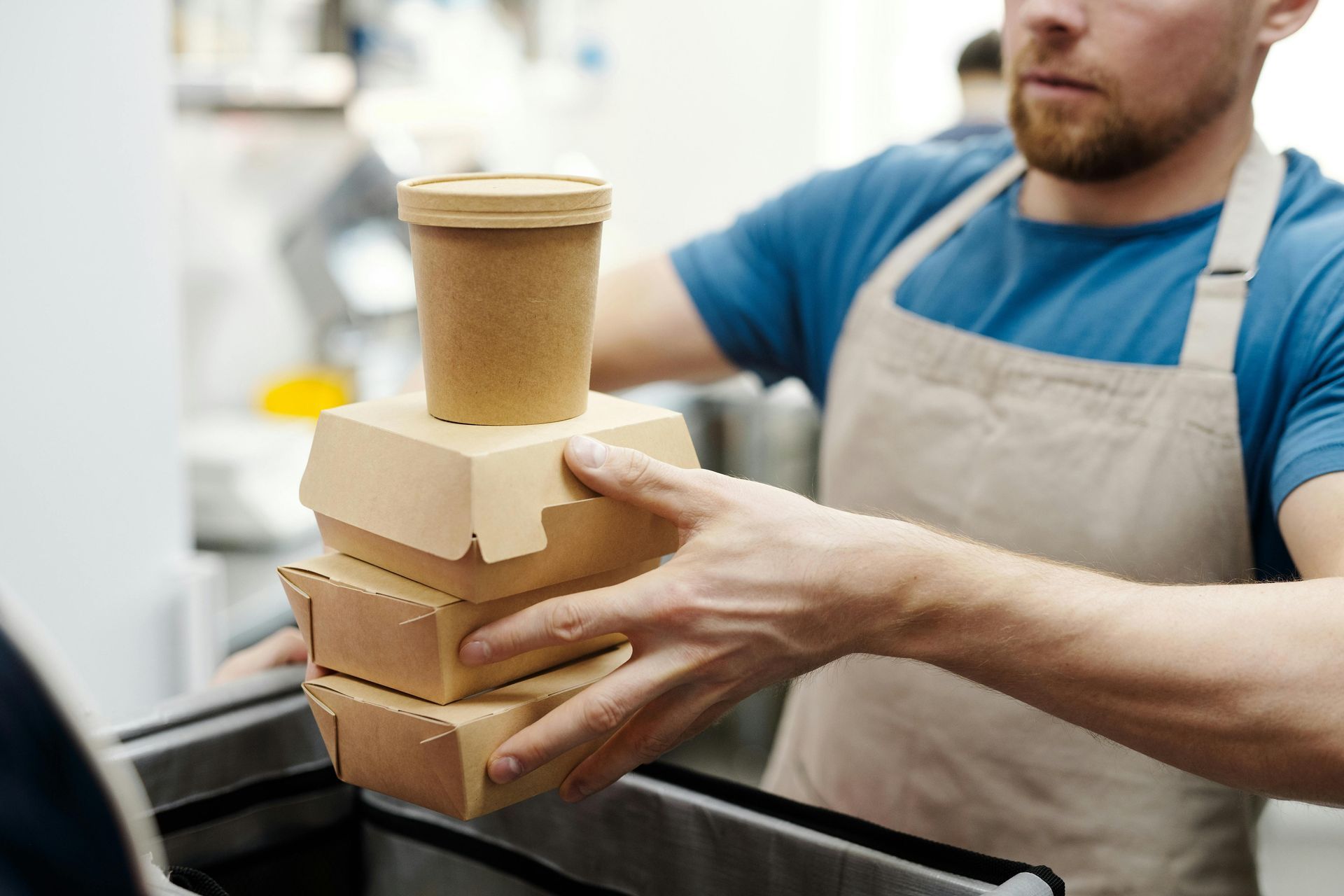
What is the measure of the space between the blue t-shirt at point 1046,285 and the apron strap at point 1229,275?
0.01 metres

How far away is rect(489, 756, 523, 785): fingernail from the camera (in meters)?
0.73

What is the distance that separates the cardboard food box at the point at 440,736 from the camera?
2.36 ft

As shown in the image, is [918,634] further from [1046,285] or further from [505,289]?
[1046,285]

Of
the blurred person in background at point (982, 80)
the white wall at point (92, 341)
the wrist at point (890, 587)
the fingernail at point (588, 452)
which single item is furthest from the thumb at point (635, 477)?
the blurred person in background at point (982, 80)

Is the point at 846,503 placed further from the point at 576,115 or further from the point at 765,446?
Result: the point at 576,115

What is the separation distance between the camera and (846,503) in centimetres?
130

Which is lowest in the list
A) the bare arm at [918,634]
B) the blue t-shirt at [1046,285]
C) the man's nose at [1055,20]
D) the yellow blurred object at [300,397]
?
the yellow blurred object at [300,397]

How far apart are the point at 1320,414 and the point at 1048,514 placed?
10.5 inches

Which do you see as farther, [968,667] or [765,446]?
[765,446]

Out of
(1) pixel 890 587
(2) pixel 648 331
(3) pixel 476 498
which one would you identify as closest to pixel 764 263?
(2) pixel 648 331

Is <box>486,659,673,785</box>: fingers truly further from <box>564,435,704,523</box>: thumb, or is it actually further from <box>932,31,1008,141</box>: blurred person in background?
<box>932,31,1008,141</box>: blurred person in background

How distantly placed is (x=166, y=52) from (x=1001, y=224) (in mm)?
1121

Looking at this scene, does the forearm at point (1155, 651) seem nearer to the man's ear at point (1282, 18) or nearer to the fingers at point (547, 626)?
the fingers at point (547, 626)

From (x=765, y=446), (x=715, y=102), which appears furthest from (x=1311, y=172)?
(x=715, y=102)
